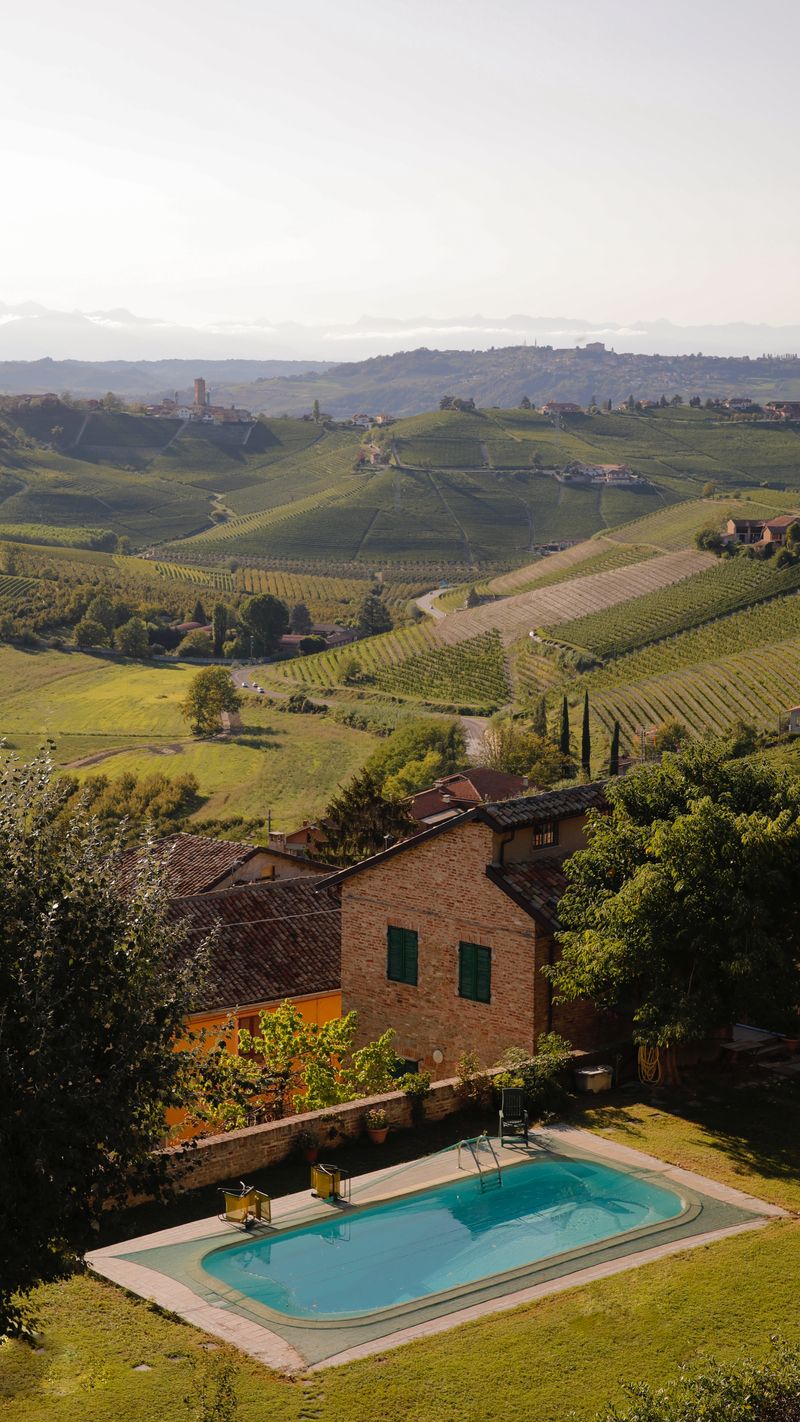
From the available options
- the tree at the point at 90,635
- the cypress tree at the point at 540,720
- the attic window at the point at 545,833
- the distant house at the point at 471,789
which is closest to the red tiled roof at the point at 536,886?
the attic window at the point at 545,833

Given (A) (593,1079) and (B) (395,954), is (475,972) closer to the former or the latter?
(B) (395,954)

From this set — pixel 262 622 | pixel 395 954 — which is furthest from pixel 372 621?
pixel 395 954

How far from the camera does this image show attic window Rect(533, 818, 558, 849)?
2523cm

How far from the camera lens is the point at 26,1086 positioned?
12.5 metres

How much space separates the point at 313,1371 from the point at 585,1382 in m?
2.53

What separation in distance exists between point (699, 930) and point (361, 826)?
32.3m

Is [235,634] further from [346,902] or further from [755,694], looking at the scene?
[346,902]

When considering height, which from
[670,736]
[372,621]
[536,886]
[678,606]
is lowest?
[670,736]

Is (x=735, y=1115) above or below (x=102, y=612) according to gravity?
above

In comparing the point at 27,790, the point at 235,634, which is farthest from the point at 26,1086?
the point at 235,634

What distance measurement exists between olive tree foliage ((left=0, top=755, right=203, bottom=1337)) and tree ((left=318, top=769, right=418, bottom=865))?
37.7 m

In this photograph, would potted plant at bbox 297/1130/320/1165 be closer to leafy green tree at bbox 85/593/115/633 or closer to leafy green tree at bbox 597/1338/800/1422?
leafy green tree at bbox 597/1338/800/1422

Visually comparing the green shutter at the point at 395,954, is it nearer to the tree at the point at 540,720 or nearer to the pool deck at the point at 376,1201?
the pool deck at the point at 376,1201

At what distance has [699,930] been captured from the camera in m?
21.0
